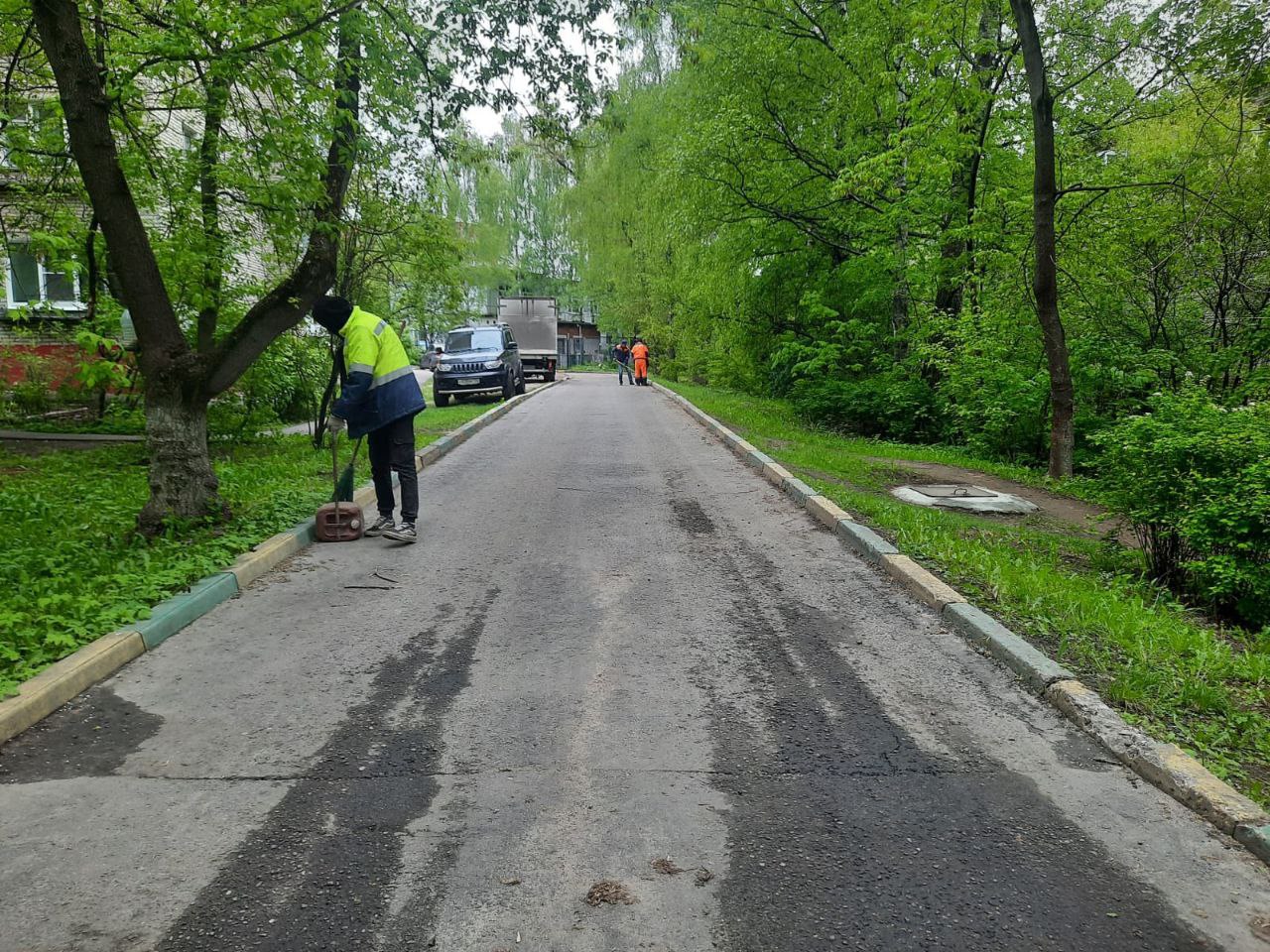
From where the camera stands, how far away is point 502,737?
358cm

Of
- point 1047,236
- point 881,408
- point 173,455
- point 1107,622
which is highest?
point 1047,236

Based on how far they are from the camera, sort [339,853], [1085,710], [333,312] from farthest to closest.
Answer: [333,312]
[1085,710]
[339,853]

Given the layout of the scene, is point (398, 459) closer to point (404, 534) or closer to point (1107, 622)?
point (404, 534)

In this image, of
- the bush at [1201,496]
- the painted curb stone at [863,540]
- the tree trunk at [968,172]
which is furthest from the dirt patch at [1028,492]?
the tree trunk at [968,172]

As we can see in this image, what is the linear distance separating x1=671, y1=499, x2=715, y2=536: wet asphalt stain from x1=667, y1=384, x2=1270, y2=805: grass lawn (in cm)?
139

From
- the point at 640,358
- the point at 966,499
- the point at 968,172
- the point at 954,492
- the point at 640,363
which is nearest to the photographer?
the point at 966,499

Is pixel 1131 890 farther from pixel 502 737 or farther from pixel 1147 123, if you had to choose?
pixel 1147 123

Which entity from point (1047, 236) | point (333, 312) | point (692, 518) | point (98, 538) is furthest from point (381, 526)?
point (1047, 236)

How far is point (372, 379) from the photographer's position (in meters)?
6.66

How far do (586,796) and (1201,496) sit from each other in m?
4.90

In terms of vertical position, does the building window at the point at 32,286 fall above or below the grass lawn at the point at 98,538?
above

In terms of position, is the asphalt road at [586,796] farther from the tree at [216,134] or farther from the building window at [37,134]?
the building window at [37,134]

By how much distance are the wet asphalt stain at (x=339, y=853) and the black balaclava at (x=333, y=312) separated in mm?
3842

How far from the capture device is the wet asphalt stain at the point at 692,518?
765 centimetres
